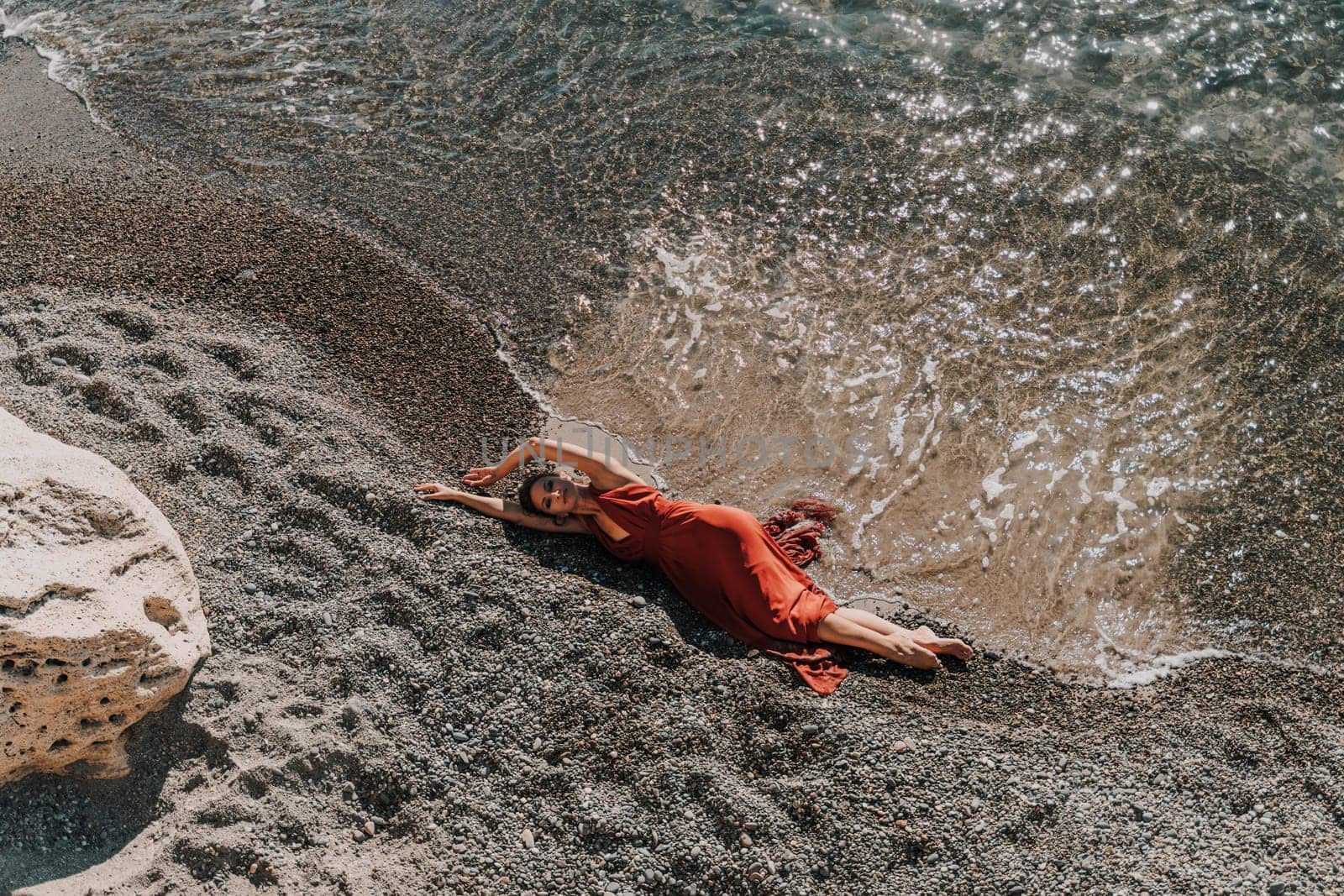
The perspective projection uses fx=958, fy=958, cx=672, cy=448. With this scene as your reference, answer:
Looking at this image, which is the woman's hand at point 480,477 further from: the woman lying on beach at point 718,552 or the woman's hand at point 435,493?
the woman's hand at point 435,493

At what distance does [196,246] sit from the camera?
984 cm

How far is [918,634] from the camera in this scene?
7.37m

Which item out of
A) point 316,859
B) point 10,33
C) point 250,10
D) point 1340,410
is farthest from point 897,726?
point 10,33

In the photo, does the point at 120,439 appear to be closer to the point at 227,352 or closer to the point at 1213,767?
the point at 227,352

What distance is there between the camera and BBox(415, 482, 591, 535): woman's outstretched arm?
792 centimetres

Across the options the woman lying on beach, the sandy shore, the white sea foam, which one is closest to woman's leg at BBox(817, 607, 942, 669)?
the woman lying on beach

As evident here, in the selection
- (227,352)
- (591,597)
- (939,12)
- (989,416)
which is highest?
(939,12)

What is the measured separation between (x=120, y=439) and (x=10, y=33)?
9869mm

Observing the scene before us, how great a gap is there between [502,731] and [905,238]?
22.4 feet

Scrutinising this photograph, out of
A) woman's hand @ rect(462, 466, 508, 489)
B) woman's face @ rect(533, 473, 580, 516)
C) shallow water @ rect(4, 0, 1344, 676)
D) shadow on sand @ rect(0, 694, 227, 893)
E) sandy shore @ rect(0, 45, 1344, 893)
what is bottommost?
shadow on sand @ rect(0, 694, 227, 893)

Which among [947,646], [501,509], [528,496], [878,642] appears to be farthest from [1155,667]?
[501,509]

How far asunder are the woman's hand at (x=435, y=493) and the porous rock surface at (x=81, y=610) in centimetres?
186

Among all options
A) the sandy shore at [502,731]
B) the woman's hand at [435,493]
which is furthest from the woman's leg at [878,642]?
the woman's hand at [435,493]

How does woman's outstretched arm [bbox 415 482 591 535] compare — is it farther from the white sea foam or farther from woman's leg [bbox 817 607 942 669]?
the white sea foam
